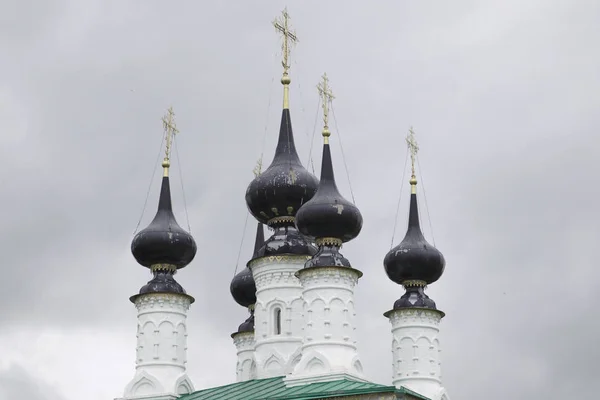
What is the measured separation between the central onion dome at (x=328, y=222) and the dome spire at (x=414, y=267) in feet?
12.3

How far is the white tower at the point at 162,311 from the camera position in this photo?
33812 mm

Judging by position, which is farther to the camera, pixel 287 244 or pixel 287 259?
pixel 287 244

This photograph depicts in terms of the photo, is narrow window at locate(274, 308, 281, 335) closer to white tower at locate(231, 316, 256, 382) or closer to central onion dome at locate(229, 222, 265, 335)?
white tower at locate(231, 316, 256, 382)

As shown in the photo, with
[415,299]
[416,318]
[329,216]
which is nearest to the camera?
[329,216]

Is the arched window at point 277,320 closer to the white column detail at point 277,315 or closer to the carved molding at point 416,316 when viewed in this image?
the white column detail at point 277,315

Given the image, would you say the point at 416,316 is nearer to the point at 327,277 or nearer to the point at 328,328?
the point at 327,277

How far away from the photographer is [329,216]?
105ft

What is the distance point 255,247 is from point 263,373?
23.2 feet

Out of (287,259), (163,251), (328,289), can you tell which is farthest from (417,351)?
(163,251)

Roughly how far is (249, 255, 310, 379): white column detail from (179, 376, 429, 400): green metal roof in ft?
3.22

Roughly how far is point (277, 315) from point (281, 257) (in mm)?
1441

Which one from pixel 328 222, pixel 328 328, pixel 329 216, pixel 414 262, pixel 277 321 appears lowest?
pixel 328 328

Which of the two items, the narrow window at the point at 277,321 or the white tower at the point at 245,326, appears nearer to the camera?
the narrow window at the point at 277,321

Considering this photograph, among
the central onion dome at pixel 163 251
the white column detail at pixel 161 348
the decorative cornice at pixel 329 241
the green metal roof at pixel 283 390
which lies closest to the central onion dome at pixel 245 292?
the central onion dome at pixel 163 251
